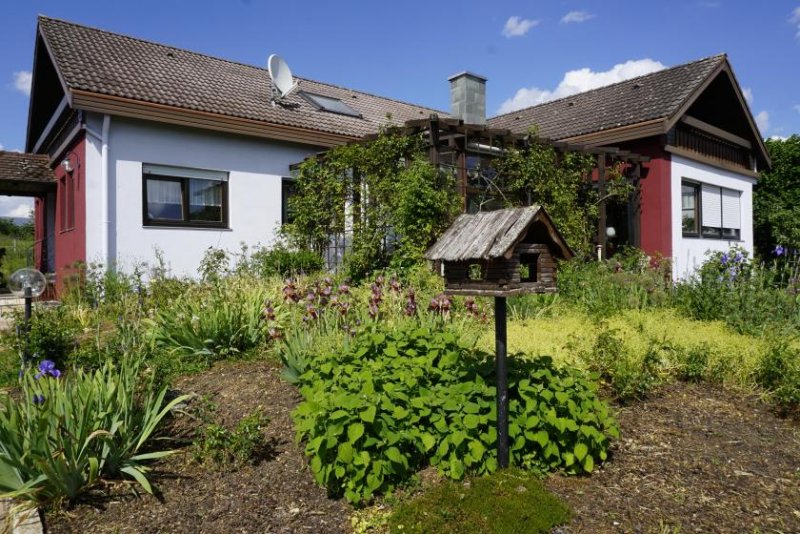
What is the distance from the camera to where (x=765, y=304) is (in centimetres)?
569

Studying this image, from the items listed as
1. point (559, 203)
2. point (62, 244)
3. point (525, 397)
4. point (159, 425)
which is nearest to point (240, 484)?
point (159, 425)

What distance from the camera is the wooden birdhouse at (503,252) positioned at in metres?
2.76

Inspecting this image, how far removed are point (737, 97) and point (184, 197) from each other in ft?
45.4

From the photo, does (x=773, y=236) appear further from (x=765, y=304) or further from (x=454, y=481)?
(x=454, y=481)

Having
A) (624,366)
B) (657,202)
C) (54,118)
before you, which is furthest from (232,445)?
(657,202)

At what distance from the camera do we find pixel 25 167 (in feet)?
43.5

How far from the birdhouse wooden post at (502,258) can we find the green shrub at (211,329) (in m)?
2.88

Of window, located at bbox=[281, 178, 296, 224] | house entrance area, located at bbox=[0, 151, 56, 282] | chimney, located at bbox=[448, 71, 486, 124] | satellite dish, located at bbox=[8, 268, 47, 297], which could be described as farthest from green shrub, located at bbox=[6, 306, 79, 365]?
chimney, located at bbox=[448, 71, 486, 124]

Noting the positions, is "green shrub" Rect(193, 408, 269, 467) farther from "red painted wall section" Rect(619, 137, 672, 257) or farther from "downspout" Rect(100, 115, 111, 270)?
"red painted wall section" Rect(619, 137, 672, 257)

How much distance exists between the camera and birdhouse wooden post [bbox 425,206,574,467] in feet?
9.08

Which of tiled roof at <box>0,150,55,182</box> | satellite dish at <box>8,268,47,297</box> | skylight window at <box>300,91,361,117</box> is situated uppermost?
skylight window at <box>300,91,361,117</box>

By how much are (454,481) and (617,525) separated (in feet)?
2.47

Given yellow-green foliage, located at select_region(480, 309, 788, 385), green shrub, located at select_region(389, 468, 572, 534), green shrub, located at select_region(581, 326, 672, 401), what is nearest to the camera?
green shrub, located at select_region(389, 468, 572, 534)

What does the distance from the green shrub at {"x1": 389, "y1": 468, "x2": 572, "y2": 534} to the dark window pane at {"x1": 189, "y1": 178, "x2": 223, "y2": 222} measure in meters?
9.34
